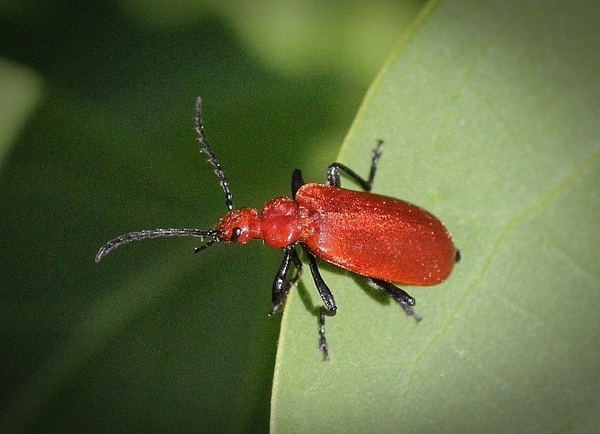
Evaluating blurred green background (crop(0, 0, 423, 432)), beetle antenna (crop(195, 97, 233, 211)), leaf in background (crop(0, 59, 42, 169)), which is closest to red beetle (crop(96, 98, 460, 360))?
beetle antenna (crop(195, 97, 233, 211))

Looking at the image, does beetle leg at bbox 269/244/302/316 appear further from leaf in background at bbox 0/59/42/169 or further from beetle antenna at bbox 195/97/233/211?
leaf in background at bbox 0/59/42/169

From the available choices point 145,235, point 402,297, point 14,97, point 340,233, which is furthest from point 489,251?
point 14,97

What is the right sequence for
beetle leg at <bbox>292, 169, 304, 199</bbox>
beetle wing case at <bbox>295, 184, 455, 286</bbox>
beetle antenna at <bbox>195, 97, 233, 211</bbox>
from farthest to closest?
beetle leg at <bbox>292, 169, 304, 199</bbox>, beetle antenna at <bbox>195, 97, 233, 211</bbox>, beetle wing case at <bbox>295, 184, 455, 286</bbox>

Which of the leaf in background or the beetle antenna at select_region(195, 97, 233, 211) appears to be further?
the beetle antenna at select_region(195, 97, 233, 211)

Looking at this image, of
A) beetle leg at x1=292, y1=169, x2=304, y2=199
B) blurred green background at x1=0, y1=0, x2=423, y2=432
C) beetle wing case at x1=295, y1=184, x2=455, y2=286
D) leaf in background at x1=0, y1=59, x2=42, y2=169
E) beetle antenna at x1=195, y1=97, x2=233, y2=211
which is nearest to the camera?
leaf in background at x1=0, y1=59, x2=42, y2=169

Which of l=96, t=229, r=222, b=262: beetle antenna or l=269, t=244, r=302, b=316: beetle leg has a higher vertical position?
l=96, t=229, r=222, b=262: beetle antenna

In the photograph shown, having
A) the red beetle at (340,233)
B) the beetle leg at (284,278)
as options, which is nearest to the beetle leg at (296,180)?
the red beetle at (340,233)

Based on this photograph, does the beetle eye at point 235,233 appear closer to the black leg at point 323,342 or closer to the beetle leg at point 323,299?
the beetle leg at point 323,299

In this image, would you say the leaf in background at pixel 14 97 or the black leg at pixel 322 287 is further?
the black leg at pixel 322 287

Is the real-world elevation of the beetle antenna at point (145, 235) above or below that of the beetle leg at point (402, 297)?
above
